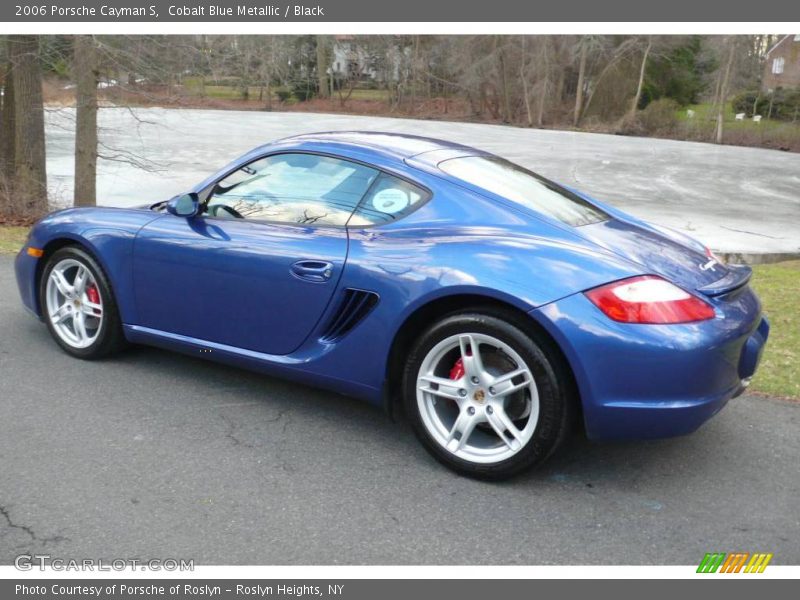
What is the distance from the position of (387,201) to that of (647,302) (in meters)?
1.36

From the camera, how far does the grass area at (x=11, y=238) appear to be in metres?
8.69

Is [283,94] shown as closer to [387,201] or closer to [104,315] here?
[104,315]

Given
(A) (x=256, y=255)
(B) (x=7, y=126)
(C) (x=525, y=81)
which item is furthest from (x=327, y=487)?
(C) (x=525, y=81)

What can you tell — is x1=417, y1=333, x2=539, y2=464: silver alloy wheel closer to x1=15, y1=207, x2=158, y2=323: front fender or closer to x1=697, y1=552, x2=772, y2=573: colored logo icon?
x1=697, y1=552, x2=772, y2=573: colored logo icon

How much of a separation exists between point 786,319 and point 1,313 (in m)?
5.92

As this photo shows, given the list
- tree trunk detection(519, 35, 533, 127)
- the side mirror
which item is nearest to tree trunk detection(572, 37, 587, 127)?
tree trunk detection(519, 35, 533, 127)

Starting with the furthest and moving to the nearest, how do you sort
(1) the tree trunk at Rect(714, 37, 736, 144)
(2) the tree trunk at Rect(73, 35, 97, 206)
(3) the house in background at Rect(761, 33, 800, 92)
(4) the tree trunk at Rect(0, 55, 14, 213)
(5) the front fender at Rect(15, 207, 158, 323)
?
(3) the house in background at Rect(761, 33, 800, 92), (1) the tree trunk at Rect(714, 37, 736, 144), (4) the tree trunk at Rect(0, 55, 14, 213), (2) the tree trunk at Rect(73, 35, 97, 206), (5) the front fender at Rect(15, 207, 158, 323)

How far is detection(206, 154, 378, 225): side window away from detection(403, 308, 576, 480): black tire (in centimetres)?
85

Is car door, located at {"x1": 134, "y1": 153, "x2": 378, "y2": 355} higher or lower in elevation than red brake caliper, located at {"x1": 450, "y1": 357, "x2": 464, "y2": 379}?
higher

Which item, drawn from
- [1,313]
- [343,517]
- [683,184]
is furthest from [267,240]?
[683,184]

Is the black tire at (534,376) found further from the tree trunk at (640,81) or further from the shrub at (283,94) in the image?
the shrub at (283,94)

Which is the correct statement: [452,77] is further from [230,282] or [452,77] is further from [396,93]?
[230,282]

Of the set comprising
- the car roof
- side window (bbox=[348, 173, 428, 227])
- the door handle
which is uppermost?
the car roof

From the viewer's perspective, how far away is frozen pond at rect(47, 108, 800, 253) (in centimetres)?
1435
